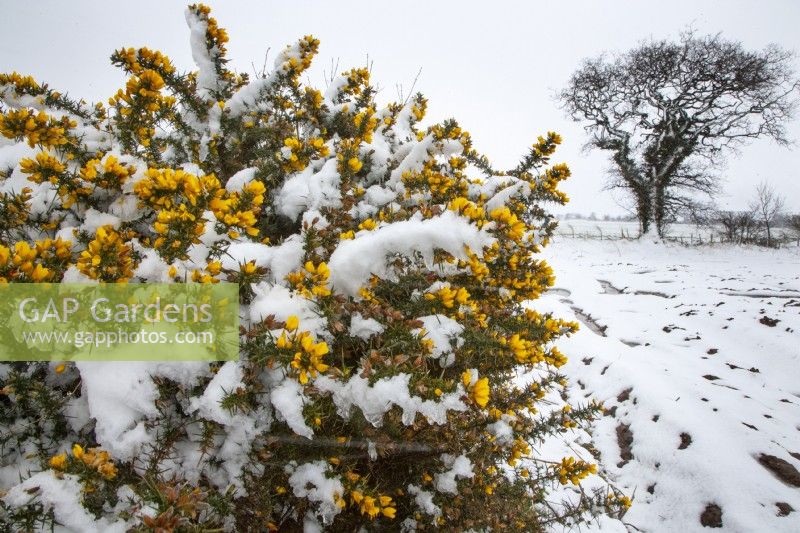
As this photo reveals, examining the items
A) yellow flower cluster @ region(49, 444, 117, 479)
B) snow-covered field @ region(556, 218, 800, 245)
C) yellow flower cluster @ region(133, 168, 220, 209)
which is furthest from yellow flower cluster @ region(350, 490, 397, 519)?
snow-covered field @ region(556, 218, 800, 245)

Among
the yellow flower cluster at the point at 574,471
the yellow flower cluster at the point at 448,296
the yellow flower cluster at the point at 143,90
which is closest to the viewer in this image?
the yellow flower cluster at the point at 448,296

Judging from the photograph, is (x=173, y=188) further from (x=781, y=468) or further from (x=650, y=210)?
(x=650, y=210)

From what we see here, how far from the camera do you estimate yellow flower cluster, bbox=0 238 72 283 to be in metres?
1.20

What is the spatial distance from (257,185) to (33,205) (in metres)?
1.17

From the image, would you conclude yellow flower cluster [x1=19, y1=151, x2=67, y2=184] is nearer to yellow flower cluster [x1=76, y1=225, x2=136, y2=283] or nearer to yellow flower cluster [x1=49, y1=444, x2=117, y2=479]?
yellow flower cluster [x1=76, y1=225, x2=136, y2=283]

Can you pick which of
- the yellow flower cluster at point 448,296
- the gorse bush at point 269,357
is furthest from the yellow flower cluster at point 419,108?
the yellow flower cluster at point 448,296

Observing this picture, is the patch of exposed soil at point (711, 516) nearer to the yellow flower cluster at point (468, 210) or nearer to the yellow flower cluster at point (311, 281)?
the yellow flower cluster at point (468, 210)

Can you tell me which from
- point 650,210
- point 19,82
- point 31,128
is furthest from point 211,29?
point 650,210

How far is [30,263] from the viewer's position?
4.04 ft

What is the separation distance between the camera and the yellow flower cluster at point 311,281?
5.15ft

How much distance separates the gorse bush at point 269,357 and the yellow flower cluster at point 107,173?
0.01 metres

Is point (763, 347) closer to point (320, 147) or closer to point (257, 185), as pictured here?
point (320, 147)

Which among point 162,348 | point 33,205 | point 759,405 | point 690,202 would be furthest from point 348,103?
point 690,202

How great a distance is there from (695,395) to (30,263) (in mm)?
5735
